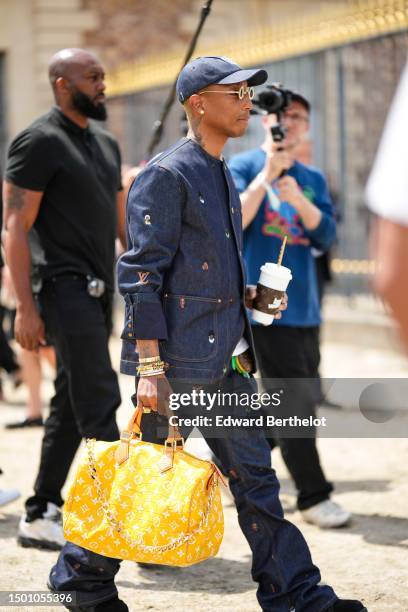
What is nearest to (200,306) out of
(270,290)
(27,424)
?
(270,290)

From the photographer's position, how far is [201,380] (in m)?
3.45

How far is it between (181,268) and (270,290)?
1.36 feet

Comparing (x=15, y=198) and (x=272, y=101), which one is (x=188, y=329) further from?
(x=272, y=101)

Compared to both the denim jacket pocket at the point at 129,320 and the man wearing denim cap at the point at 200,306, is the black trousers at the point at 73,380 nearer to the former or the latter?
the man wearing denim cap at the point at 200,306

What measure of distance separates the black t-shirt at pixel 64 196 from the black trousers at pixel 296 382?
0.83 m

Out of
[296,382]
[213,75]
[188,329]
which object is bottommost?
[296,382]

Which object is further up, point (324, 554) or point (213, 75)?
point (213, 75)

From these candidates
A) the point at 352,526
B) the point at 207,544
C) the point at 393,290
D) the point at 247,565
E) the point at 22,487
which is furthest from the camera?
the point at 22,487

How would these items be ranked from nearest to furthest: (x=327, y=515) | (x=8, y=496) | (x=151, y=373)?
1. (x=151, y=373)
2. (x=327, y=515)
3. (x=8, y=496)

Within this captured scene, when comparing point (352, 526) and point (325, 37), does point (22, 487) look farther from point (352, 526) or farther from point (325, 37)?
point (325, 37)

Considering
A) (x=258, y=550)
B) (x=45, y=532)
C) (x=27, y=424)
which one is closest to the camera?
(x=258, y=550)

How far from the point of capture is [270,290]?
12.3 ft

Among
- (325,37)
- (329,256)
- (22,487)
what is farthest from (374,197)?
(325,37)

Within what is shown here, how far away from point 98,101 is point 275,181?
886mm
